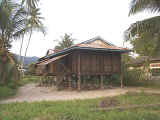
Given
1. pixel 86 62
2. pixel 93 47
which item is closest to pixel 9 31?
pixel 93 47

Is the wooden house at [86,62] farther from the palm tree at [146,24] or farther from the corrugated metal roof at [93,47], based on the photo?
the palm tree at [146,24]

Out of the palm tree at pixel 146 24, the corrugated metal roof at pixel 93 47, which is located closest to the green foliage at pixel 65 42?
the corrugated metal roof at pixel 93 47

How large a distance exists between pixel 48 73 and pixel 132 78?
8.94 meters

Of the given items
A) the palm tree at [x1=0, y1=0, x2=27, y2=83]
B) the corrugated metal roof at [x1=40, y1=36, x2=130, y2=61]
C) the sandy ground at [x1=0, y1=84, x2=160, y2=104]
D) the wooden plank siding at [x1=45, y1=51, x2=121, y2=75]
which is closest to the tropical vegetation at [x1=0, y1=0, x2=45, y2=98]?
the palm tree at [x1=0, y1=0, x2=27, y2=83]

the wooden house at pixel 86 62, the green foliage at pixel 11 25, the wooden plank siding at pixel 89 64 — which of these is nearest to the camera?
the green foliage at pixel 11 25

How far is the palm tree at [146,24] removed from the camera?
7517 mm

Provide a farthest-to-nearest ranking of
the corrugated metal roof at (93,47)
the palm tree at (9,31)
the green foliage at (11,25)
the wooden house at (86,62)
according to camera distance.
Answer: the wooden house at (86,62) → the corrugated metal roof at (93,47) → the green foliage at (11,25) → the palm tree at (9,31)

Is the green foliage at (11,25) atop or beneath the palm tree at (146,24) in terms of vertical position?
beneath

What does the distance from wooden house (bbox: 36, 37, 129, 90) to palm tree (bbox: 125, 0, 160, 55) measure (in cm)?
308

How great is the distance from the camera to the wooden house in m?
10.9

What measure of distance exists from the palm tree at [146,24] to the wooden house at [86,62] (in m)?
3.08

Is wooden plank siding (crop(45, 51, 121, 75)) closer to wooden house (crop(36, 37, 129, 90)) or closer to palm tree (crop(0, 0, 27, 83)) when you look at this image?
wooden house (crop(36, 37, 129, 90))

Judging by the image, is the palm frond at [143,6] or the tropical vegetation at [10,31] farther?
the palm frond at [143,6]

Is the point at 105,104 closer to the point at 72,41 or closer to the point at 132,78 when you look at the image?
the point at 132,78
